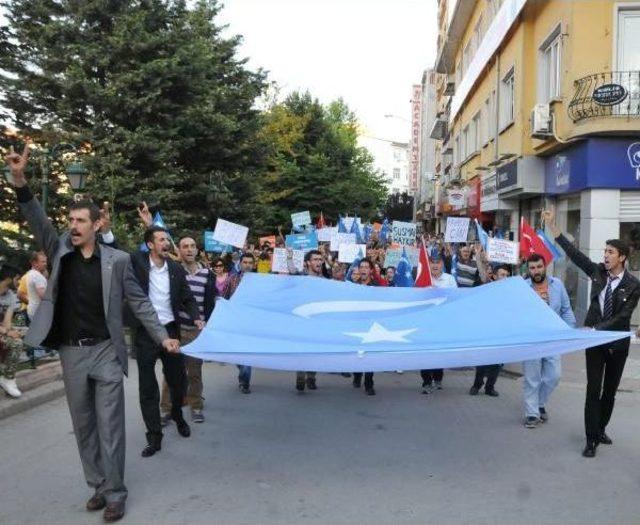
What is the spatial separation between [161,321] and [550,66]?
49.6 feet

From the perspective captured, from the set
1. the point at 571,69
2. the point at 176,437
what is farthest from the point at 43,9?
the point at 176,437

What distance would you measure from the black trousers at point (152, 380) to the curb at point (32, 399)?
2.07 meters

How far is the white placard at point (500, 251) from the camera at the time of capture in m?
11.3

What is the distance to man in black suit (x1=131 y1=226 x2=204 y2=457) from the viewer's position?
6242 mm

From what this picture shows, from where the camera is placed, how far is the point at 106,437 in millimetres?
4754

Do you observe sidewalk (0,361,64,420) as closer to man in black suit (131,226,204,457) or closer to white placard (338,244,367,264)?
man in black suit (131,226,204,457)

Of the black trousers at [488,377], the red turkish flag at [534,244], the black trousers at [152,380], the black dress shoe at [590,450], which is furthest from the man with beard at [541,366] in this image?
the black trousers at [152,380]

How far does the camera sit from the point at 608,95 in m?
14.0

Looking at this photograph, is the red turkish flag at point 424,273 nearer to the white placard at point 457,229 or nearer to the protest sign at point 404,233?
the white placard at point 457,229

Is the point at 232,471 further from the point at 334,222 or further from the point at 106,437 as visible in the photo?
the point at 334,222

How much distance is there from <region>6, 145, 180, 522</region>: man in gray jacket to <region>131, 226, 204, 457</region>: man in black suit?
1381 mm

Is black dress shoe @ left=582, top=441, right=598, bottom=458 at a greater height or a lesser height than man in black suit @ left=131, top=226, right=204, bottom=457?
lesser

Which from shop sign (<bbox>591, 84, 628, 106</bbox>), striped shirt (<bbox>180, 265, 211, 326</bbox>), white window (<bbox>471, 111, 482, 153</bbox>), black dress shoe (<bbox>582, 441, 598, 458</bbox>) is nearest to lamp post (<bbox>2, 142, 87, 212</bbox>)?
striped shirt (<bbox>180, 265, 211, 326</bbox>)

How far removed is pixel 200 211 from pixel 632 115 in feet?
45.3
